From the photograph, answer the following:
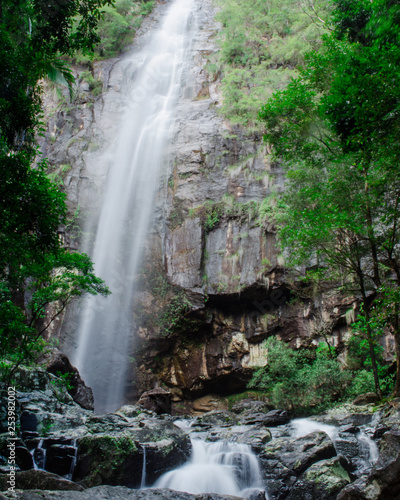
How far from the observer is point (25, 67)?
5.75 metres

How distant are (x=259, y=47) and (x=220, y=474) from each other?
27822mm

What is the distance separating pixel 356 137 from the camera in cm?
689

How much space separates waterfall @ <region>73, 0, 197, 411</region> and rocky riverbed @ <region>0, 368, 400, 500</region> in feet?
23.9

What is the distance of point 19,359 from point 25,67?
18.5 feet

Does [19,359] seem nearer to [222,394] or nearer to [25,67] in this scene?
[25,67]

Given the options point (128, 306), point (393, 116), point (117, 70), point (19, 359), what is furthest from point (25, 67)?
point (117, 70)

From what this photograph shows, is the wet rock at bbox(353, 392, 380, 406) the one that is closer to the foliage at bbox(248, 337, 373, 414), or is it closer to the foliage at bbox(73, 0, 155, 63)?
the foliage at bbox(248, 337, 373, 414)

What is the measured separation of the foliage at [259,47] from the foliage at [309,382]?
14428mm

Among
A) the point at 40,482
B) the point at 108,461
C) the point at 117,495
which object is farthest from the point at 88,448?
the point at 117,495

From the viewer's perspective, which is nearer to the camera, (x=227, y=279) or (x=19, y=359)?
(x=19, y=359)

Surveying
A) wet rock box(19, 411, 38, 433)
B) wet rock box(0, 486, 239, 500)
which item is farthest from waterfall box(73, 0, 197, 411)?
wet rock box(0, 486, 239, 500)

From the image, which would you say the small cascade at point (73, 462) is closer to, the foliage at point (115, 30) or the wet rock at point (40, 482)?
the wet rock at point (40, 482)

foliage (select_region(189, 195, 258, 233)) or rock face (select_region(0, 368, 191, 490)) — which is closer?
rock face (select_region(0, 368, 191, 490))

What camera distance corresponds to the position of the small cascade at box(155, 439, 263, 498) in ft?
24.4
